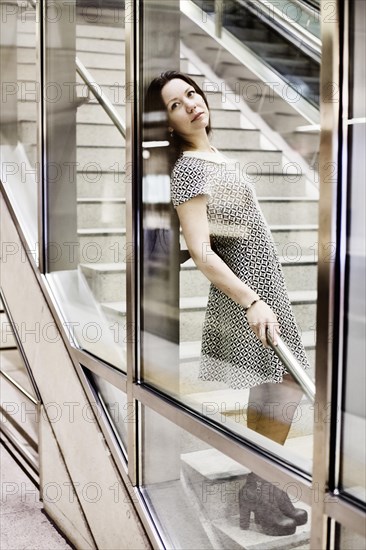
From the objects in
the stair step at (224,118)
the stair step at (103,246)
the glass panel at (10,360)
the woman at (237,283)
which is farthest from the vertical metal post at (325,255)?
the glass panel at (10,360)

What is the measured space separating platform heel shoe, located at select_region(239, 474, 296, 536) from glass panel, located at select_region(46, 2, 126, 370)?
64 cm

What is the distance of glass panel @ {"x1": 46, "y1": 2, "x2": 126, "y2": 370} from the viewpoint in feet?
6.40

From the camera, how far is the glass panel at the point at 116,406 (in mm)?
1976

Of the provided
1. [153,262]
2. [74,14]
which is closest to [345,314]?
[153,262]

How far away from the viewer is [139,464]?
1.90 metres

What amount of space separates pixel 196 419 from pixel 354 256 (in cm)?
62

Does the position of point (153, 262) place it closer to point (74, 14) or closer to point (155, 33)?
point (155, 33)

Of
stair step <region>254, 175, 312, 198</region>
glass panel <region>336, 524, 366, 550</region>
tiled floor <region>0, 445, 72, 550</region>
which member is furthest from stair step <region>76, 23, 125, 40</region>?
tiled floor <region>0, 445, 72, 550</region>

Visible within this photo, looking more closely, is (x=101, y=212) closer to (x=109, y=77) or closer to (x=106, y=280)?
(x=106, y=280)

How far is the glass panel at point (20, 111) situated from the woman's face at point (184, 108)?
1.00 metres

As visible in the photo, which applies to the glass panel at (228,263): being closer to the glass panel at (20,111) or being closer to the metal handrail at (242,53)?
the metal handrail at (242,53)

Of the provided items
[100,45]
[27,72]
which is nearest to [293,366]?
[100,45]

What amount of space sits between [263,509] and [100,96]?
123 centimetres

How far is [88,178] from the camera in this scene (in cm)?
218
